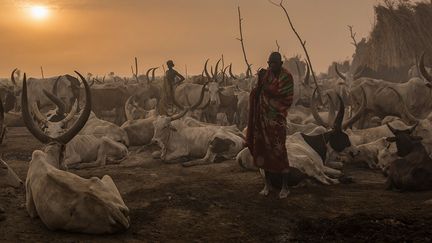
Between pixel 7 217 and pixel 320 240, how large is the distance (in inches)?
140

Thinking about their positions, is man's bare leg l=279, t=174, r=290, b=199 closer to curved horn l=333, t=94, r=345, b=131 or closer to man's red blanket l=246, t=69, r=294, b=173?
man's red blanket l=246, t=69, r=294, b=173

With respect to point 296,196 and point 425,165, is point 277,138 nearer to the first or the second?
point 296,196

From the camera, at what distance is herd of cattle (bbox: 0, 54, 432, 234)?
4695 millimetres

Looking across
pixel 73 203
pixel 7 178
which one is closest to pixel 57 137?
pixel 7 178

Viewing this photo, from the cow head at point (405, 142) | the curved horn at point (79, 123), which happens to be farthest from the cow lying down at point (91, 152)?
the cow head at point (405, 142)

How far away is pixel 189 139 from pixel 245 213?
15.3 ft

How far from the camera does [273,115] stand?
20.4 ft

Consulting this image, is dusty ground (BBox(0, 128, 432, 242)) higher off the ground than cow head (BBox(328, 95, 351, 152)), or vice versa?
cow head (BBox(328, 95, 351, 152))

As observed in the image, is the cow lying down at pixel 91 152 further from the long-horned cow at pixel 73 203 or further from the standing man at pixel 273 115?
the standing man at pixel 273 115

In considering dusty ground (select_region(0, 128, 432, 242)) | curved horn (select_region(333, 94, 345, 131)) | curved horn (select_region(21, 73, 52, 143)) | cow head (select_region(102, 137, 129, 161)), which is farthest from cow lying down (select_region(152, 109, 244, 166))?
curved horn (select_region(21, 73, 52, 143))

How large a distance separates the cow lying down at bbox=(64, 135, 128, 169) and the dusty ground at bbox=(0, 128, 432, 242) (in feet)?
3.75

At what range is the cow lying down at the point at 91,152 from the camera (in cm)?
898

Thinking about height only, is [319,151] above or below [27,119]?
below

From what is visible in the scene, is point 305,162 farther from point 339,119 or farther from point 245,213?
point 245,213
